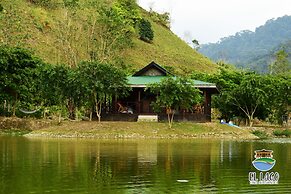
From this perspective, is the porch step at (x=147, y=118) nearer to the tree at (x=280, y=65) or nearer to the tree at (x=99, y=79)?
the tree at (x=99, y=79)

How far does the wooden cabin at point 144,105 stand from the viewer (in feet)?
127

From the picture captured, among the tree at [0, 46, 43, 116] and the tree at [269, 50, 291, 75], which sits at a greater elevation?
the tree at [269, 50, 291, 75]

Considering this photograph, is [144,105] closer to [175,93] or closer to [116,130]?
[175,93]

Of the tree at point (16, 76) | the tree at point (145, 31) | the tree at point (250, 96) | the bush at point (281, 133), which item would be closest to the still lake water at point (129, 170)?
the tree at point (16, 76)

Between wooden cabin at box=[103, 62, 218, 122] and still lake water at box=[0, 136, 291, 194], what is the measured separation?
15374mm

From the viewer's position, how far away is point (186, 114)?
127 ft

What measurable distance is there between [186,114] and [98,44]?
25671 mm

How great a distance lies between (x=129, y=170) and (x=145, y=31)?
2834 inches

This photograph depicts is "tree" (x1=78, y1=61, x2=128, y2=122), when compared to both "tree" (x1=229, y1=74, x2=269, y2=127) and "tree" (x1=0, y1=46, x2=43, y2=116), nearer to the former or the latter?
"tree" (x1=0, y1=46, x2=43, y2=116)

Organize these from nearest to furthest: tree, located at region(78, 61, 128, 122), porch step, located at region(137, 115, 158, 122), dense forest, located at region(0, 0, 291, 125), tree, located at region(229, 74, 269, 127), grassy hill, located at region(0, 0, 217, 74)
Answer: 1. tree, located at region(78, 61, 128, 122)
2. dense forest, located at region(0, 0, 291, 125)
3. porch step, located at region(137, 115, 158, 122)
4. tree, located at region(229, 74, 269, 127)
5. grassy hill, located at region(0, 0, 217, 74)

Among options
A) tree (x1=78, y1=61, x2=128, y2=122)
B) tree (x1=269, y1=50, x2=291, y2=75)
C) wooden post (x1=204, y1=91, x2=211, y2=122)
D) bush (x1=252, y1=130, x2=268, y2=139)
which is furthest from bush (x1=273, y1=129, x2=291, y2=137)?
tree (x1=269, y1=50, x2=291, y2=75)

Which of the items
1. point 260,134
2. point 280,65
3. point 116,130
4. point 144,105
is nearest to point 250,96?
point 260,134

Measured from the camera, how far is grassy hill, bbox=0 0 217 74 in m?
58.6

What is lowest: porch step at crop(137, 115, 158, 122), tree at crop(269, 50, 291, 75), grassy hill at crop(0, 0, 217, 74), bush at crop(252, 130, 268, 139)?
bush at crop(252, 130, 268, 139)
